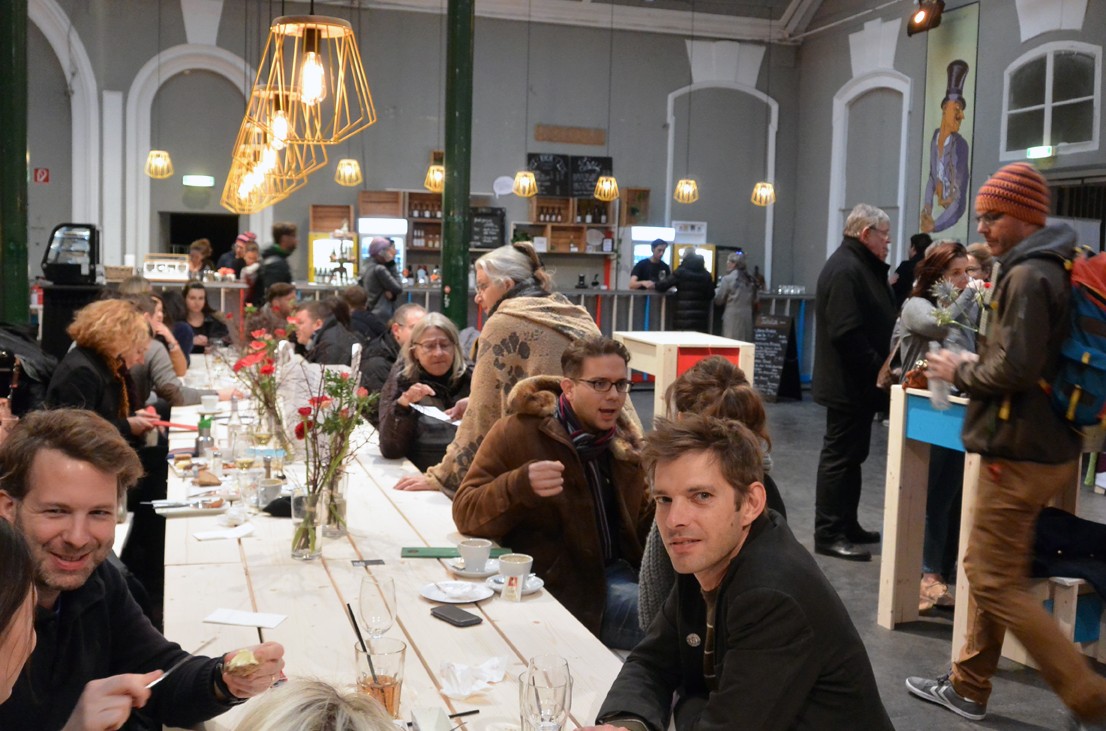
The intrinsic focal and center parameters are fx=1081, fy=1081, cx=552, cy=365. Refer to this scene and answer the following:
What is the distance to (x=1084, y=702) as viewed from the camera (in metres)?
3.06

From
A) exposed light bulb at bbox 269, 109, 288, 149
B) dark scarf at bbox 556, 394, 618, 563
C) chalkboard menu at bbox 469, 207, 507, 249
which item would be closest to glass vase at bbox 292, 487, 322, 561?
dark scarf at bbox 556, 394, 618, 563

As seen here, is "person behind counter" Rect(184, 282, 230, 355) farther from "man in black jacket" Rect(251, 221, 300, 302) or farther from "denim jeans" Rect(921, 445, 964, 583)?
"denim jeans" Rect(921, 445, 964, 583)

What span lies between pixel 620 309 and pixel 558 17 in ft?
14.3

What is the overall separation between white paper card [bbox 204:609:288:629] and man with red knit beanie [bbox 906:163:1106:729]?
215 cm

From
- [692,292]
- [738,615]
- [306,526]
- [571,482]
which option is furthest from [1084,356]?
[692,292]

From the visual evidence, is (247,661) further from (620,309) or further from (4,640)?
(620,309)

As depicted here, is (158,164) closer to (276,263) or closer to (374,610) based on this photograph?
(276,263)

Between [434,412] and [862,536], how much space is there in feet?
9.12

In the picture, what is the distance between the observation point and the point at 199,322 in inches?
348

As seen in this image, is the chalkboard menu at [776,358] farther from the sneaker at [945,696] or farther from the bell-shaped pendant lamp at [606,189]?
the sneaker at [945,696]

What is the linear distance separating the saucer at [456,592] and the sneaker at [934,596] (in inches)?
109

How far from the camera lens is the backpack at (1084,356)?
3.25 m

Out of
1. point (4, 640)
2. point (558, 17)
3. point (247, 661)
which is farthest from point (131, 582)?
point (558, 17)

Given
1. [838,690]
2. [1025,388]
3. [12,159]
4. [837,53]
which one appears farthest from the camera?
[837,53]
